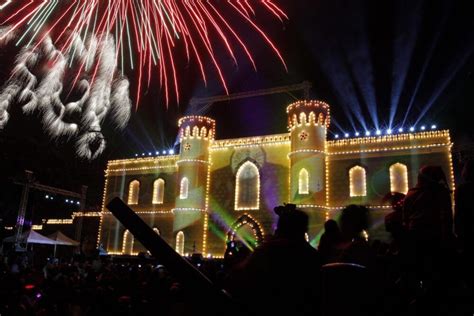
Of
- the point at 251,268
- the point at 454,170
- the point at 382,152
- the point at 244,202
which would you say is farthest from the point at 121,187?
the point at 251,268

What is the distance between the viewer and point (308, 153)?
76.8 feet

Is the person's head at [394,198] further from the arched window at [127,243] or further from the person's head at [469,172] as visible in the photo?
the arched window at [127,243]

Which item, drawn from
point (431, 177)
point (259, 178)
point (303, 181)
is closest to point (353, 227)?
point (431, 177)

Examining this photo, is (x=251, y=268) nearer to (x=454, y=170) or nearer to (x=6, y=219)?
(x=454, y=170)

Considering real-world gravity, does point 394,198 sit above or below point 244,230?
below

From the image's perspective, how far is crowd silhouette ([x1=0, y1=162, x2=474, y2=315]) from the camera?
85.0 inches

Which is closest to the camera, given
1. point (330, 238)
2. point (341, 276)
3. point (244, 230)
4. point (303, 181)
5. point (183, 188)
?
point (341, 276)

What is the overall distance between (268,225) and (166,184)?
819 centimetres

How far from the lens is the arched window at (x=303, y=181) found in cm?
2334

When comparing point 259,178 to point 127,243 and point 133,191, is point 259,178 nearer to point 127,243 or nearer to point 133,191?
point 133,191

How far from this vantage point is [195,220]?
1011 inches

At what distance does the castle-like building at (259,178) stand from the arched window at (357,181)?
0.18ft

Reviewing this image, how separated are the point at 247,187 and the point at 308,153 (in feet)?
14.9

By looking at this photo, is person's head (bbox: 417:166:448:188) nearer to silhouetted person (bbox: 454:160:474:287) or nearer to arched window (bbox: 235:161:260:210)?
silhouetted person (bbox: 454:160:474:287)
